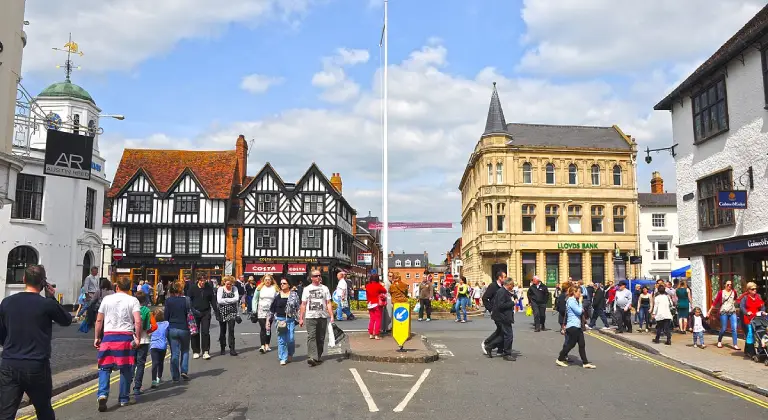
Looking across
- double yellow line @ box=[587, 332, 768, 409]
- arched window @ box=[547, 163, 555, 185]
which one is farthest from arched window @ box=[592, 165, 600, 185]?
double yellow line @ box=[587, 332, 768, 409]

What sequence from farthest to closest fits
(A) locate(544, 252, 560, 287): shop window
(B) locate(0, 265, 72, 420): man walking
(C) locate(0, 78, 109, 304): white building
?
(A) locate(544, 252, 560, 287): shop window < (C) locate(0, 78, 109, 304): white building < (B) locate(0, 265, 72, 420): man walking

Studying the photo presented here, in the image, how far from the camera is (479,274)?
50344 millimetres

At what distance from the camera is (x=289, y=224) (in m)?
45.2

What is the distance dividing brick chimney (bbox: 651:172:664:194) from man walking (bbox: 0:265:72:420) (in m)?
57.5

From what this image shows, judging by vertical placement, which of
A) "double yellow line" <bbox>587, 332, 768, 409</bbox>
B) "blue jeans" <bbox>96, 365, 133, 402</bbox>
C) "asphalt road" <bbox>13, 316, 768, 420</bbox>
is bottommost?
"double yellow line" <bbox>587, 332, 768, 409</bbox>

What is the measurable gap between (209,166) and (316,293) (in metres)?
38.1

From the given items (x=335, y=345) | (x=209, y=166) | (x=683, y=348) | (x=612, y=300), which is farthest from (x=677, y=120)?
(x=209, y=166)

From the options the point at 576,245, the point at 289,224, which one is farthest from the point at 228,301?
the point at 576,245

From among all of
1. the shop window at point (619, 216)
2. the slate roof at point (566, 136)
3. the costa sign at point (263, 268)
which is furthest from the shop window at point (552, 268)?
the costa sign at point (263, 268)

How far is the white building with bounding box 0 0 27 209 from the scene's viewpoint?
14328mm

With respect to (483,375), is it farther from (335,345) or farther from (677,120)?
(677,120)

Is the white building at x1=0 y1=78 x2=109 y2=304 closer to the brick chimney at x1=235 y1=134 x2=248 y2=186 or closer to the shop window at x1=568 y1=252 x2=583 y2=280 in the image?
the brick chimney at x1=235 y1=134 x2=248 y2=186

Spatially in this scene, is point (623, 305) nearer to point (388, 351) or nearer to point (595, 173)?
point (388, 351)

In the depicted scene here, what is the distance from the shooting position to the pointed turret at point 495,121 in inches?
1879
